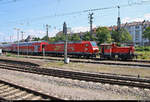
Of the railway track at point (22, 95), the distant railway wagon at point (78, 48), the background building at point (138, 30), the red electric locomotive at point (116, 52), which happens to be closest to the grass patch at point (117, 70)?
the red electric locomotive at point (116, 52)

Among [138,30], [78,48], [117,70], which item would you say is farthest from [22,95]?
[138,30]

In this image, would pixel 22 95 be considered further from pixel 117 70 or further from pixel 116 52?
pixel 116 52

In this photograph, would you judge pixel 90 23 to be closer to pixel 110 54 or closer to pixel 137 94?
pixel 110 54

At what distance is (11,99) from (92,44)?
71.1 ft

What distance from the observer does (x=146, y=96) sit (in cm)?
701

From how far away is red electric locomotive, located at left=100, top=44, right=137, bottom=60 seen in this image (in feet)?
74.0

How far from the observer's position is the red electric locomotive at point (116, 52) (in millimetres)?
22570

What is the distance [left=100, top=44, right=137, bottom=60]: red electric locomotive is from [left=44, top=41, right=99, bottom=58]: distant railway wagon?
7.42 feet

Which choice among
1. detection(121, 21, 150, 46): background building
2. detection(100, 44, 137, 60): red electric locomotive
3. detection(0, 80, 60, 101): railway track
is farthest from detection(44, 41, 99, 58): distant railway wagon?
detection(121, 21, 150, 46): background building

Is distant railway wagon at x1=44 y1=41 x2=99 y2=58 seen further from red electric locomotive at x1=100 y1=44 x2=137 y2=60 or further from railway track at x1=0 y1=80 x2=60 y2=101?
railway track at x1=0 y1=80 x2=60 y2=101

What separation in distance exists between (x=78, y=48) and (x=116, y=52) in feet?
26.3

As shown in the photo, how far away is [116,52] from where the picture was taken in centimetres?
2366

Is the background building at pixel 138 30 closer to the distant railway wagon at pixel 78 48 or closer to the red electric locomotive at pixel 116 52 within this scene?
the distant railway wagon at pixel 78 48

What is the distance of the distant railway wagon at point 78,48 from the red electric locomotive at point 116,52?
2262 mm
